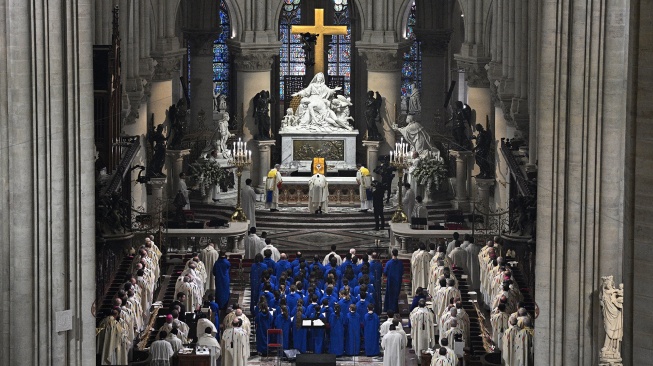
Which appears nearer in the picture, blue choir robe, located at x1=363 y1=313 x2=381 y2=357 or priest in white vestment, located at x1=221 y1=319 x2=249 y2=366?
priest in white vestment, located at x1=221 y1=319 x2=249 y2=366

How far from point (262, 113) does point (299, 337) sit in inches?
634

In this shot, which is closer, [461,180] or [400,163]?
[400,163]

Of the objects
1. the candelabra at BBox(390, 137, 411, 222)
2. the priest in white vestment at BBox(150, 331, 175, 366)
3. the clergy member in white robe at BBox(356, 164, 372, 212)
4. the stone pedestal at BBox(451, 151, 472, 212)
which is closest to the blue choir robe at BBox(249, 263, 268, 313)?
the priest in white vestment at BBox(150, 331, 175, 366)

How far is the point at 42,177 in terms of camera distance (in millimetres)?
24156

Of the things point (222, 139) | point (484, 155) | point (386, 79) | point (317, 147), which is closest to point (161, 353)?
point (484, 155)

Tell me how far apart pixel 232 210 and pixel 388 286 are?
9797 millimetres

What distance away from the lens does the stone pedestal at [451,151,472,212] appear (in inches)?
1767

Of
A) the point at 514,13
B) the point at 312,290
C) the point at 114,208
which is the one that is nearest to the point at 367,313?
the point at 312,290

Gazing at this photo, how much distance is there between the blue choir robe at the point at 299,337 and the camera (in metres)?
31.9

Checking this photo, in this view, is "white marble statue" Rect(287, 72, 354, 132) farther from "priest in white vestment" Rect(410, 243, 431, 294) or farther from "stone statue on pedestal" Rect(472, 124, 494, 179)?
"priest in white vestment" Rect(410, 243, 431, 294)

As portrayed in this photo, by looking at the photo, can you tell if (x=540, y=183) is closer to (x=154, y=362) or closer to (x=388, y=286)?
(x=154, y=362)

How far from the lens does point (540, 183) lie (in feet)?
84.8

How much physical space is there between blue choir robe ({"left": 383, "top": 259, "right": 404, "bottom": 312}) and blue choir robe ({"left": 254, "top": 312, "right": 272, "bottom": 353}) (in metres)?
3.89

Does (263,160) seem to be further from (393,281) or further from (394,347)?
(394,347)
